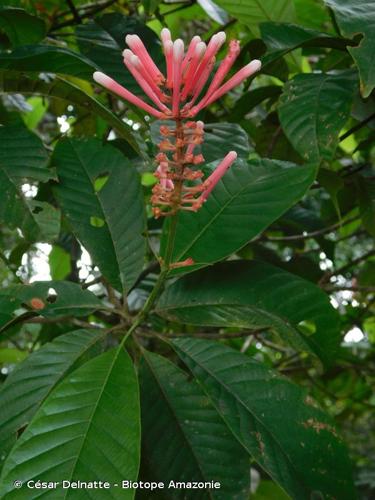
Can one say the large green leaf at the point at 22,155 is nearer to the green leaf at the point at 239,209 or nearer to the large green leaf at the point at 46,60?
the large green leaf at the point at 46,60

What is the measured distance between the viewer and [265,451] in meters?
0.82

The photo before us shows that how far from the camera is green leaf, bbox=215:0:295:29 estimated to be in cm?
128

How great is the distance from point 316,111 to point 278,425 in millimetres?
502

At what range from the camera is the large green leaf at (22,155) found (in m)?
1.06

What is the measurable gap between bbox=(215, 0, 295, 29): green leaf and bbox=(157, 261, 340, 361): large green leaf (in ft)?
1.80

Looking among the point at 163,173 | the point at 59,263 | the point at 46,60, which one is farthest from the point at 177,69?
the point at 59,263

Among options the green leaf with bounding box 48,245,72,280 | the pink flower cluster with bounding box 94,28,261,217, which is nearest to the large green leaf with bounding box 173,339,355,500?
the pink flower cluster with bounding box 94,28,261,217

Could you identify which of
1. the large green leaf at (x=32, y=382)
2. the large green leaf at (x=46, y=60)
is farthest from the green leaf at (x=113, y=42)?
the large green leaf at (x=32, y=382)

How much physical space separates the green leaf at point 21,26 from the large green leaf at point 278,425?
2.22 feet

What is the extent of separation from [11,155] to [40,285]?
9.5 inches

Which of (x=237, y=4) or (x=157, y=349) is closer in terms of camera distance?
(x=237, y=4)

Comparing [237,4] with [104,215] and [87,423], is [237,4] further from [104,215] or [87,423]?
[87,423]

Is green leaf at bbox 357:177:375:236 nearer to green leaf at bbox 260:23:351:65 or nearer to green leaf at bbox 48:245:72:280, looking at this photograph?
green leaf at bbox 260:23:351:65

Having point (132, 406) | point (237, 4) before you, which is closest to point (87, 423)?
point (132, 406)
